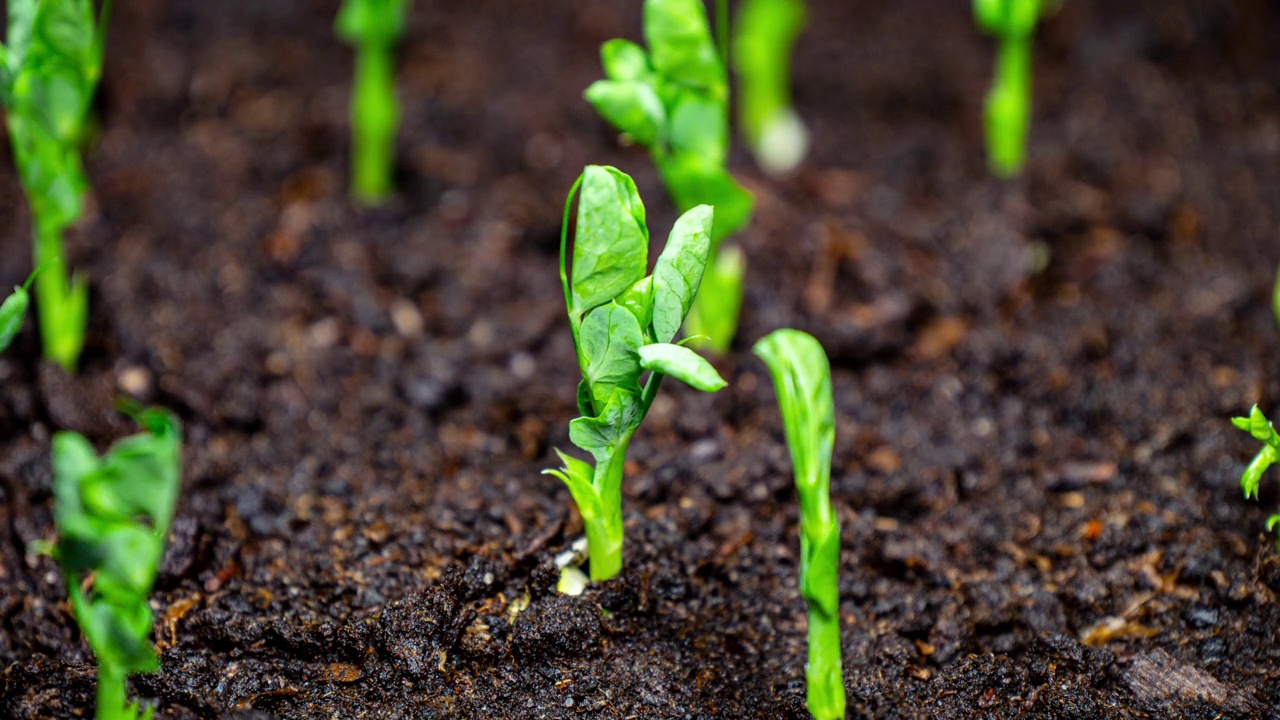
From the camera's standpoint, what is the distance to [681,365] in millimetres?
1087

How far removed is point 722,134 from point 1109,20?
4.77 feet

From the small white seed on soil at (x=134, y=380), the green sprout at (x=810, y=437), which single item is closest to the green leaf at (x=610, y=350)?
the green sprout at (x=810, y=437)

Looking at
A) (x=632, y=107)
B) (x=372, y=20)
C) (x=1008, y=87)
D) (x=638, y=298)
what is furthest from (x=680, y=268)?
(x=1008, y=87)

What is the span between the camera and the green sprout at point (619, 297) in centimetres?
117

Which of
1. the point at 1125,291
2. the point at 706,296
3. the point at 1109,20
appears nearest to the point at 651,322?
the point at 706,296

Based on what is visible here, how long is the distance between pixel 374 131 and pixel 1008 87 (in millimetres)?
1160

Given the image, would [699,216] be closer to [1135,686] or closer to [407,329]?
[1135,686]

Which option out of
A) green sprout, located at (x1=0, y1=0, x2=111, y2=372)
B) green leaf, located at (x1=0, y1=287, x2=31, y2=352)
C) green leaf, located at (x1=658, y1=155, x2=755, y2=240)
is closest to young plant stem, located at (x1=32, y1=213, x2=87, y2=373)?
green sprout, located at (x1=0, y1=0, x2=111, y2=372)

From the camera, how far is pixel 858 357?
1.87 metres

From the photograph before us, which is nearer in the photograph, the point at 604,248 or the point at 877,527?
the point at 604,248

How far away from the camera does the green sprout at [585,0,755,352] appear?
59.4 inches

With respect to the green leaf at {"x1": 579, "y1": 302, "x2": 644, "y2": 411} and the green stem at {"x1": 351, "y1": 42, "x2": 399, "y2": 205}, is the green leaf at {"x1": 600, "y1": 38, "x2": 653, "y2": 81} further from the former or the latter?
the green stem at {"x1": 351, "y1": 42, "x2": 399, "y2": 205}

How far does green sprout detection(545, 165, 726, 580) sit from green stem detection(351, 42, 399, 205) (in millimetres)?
991

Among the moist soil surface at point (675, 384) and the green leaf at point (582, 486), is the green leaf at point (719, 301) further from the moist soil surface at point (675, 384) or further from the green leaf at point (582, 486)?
the green leaf at point (582, 486)
